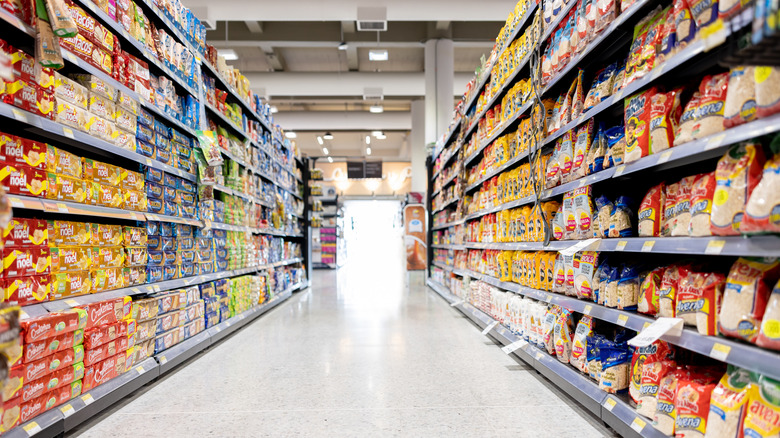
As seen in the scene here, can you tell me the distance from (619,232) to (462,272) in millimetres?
3463

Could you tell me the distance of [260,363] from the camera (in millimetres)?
3225

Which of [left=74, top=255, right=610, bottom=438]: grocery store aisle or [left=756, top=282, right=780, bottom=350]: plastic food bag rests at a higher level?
[left=756, top=282, right=780, bottom=350]: plastic food bag

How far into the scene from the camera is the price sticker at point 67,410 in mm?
1909

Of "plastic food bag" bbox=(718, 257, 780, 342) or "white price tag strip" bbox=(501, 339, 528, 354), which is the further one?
"white price tag strip" bbox=(501, 339, 528, 354)

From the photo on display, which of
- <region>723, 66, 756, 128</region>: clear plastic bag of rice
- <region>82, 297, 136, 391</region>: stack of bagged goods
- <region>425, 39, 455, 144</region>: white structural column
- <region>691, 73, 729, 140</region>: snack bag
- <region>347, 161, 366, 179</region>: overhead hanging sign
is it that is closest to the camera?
<region>723, 66, 756, 128</region>: clear plastic bag of rice

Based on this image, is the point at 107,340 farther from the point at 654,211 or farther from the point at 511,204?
the point at 511,204

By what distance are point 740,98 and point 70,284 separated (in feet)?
8.94

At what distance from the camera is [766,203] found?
3.93ft

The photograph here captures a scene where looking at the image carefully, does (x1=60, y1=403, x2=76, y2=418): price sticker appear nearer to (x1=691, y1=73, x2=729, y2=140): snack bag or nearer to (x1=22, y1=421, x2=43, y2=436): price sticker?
(x1=22, y1=421, x2=43, y2=436): price sticker

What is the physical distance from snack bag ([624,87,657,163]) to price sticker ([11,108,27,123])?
248cm

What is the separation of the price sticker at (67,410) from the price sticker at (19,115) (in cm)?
120

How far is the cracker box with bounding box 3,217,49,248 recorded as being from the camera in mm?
1784

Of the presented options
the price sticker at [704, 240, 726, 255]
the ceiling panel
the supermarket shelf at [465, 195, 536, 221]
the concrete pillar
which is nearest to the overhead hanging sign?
the concrete pillar

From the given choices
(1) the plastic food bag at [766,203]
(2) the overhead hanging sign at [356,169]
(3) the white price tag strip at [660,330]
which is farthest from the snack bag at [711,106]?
(2) the overhead hanging sign at [356,169]
